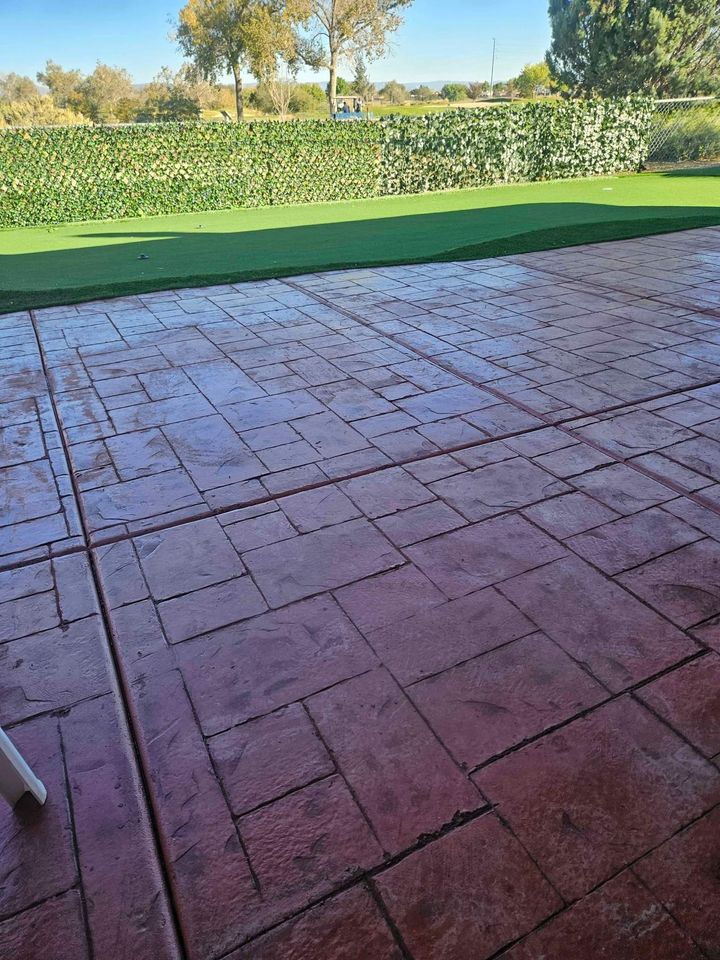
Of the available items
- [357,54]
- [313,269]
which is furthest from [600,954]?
[357,54]

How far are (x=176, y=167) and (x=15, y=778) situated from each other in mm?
13088

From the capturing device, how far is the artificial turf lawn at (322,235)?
7.56m

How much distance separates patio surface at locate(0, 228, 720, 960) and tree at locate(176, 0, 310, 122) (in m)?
27.1

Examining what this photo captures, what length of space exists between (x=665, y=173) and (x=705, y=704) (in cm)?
1779

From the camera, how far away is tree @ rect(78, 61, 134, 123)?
37375 millimetres

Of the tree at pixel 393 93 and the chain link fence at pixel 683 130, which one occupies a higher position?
the tree at pixel 393 93

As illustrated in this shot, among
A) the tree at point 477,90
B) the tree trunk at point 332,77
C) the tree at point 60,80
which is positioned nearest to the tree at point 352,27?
the tree trunk at point 332,77

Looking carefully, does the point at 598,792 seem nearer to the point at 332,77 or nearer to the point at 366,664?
the point at 366,664

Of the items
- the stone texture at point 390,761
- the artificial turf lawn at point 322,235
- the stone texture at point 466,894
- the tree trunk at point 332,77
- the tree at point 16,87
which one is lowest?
the stone texture at point 466,894

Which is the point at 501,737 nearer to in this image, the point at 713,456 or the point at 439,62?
the point at 713,456

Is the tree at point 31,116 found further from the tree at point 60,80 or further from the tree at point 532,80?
the tree at point 532,80

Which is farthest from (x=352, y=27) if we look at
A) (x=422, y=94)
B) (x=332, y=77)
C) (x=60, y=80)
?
(x=422, y=94)

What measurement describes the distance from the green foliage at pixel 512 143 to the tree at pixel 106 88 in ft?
101

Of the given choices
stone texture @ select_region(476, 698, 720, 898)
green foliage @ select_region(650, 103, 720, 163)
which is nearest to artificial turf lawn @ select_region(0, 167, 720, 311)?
green foliage @ select_region(650, 103, 720, 163)
